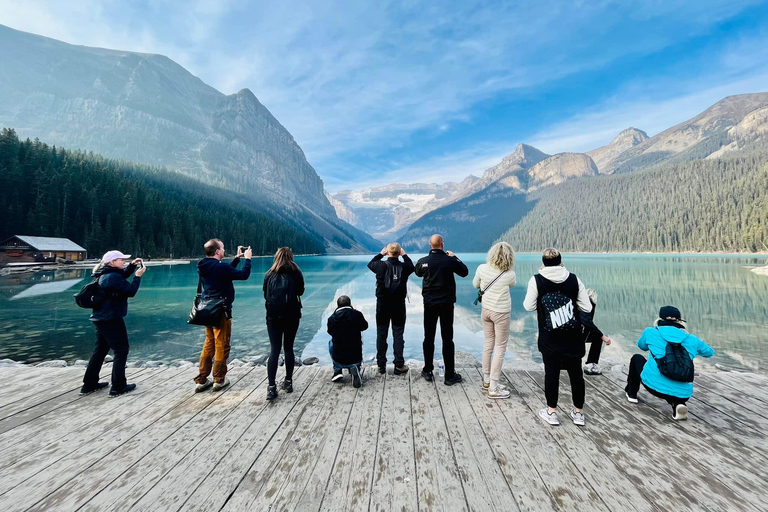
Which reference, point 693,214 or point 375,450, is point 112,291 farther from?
point 693,214

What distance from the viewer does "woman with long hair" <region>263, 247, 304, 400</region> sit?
5.20 m

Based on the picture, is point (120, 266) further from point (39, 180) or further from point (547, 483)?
point (39, 180)

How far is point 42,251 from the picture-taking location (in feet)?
173

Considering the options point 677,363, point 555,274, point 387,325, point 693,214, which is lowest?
point 677,363

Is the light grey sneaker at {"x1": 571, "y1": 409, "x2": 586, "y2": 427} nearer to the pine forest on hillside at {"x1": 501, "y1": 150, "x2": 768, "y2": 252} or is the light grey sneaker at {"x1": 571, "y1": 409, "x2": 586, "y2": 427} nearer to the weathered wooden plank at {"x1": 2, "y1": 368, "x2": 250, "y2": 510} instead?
the weathered wooden plank at {"x1": 2, "y1": 368, "x2": 250, "y2": 510}

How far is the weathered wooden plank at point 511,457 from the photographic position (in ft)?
9.33

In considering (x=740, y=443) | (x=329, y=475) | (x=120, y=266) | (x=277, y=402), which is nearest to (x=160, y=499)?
(x=329, y=475)

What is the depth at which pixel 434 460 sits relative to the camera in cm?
346

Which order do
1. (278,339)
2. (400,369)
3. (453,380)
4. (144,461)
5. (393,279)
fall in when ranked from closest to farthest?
1. (144,461)
2. (278,339)
3. (453,380)
4. (393,279)
5. (400,369)

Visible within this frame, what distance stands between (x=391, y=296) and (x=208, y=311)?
10.3 feet

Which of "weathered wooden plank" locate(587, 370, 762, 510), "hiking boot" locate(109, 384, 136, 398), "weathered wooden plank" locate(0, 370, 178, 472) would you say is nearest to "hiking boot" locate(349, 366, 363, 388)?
"weathered wooden plank" locate(0, 370, 178, 472)

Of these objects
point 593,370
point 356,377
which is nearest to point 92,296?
point 356,377

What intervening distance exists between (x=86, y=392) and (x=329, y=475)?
16.2ft

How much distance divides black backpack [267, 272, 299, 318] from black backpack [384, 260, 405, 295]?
176 centimetres
